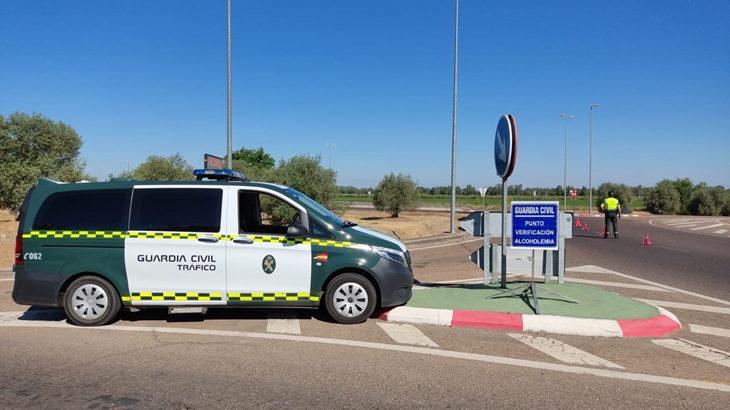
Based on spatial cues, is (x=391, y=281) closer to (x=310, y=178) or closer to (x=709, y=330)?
(x=709, y=330)

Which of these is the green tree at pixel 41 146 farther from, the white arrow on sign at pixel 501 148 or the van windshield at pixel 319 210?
the white arrow on sign at pixel 501 148

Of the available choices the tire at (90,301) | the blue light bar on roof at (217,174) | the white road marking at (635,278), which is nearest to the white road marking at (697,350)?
the white road marking at (635,278)

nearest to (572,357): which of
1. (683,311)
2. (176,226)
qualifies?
(683,311)

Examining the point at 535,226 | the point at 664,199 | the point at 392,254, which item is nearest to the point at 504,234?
the point at 535,226

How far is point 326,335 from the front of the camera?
6.04 meters

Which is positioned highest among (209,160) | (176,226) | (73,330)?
(209,160)

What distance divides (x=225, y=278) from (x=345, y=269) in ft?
5.17

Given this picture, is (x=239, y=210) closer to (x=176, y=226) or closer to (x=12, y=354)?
(x=176, y=226)

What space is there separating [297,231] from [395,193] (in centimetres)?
3055

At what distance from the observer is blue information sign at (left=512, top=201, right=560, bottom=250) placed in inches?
302

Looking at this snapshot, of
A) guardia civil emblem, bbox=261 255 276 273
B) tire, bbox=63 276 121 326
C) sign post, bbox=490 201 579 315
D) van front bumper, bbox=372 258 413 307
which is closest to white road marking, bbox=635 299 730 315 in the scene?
sign post, bbox=490 201 579 315

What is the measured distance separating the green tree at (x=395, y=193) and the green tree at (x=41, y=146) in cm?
1941

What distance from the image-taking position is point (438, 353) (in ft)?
17.6

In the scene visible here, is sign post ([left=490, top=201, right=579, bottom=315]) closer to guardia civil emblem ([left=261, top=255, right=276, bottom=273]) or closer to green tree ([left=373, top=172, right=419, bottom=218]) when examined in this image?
guardia civil emblem ([left=261, top=255, right=276, bottom=273])
